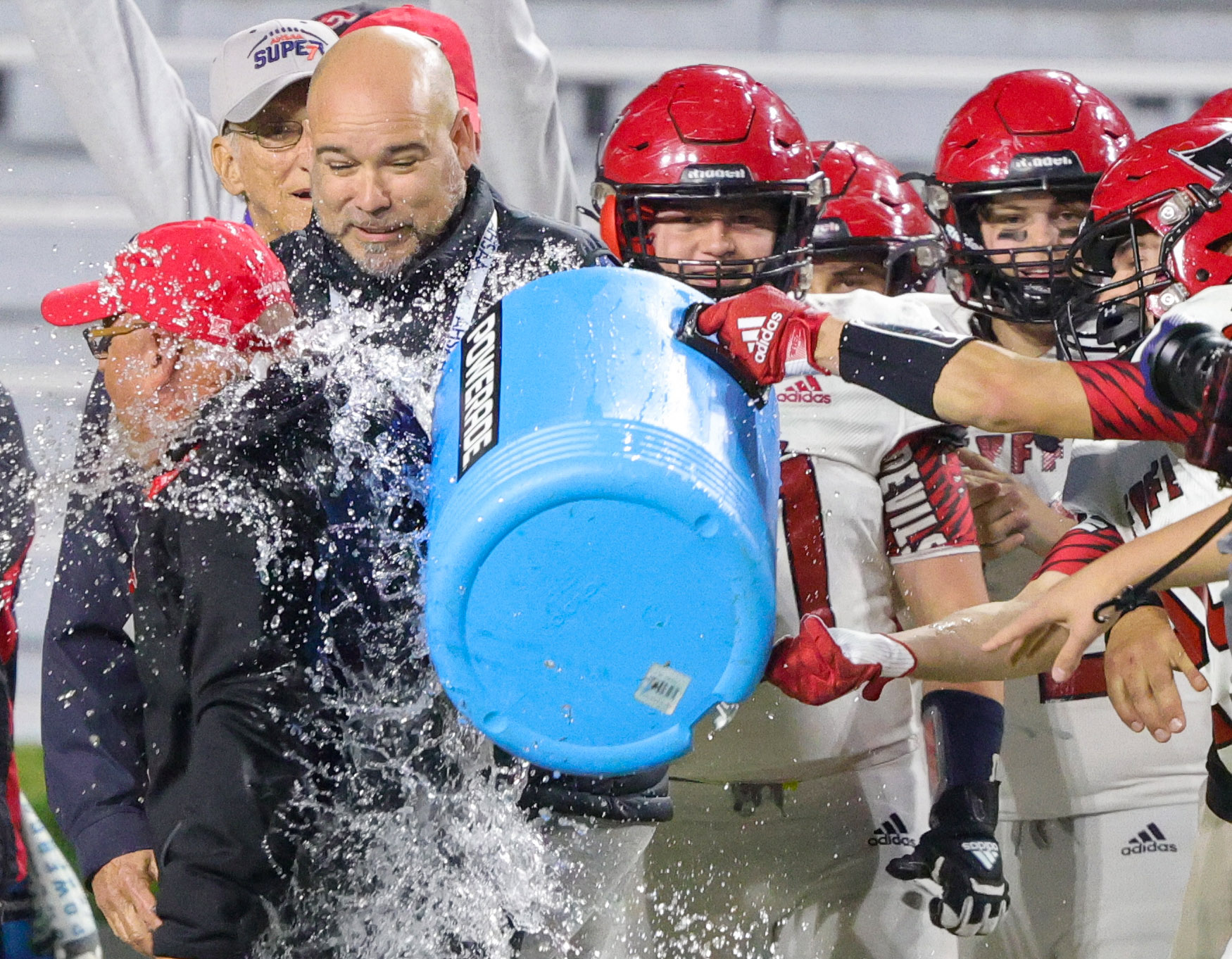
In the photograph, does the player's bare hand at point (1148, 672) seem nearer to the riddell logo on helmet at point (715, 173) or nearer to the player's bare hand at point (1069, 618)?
the player's bare hand at point (1069, 618)

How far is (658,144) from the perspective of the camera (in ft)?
7.91

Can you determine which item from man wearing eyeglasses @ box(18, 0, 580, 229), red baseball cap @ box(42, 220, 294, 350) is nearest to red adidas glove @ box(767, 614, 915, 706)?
red baseball cap @ box(42, 220, 294, 350)

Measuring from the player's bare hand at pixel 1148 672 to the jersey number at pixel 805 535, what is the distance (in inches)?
18.6

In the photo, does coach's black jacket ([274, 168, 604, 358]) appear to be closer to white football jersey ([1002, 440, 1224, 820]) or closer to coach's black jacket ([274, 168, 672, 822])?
coach's black jacket ([274, 168, 672, 822])

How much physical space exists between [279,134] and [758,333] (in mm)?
1402

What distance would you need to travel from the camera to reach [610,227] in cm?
247

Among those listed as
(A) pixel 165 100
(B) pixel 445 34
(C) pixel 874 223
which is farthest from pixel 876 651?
(A) pixel 165 100

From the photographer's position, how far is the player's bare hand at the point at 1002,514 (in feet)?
8.17

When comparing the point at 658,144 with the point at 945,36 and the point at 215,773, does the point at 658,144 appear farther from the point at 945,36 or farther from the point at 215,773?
the point at 945,36

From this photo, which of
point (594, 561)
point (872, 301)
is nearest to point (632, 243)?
point (872, 301)

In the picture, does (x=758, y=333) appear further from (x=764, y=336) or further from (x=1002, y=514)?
(x=1002, y=514)

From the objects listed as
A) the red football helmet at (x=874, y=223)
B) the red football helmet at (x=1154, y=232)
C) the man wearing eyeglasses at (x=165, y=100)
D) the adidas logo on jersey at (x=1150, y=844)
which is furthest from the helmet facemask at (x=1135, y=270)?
the man wearing eyeglasses at (x=165, y=100)

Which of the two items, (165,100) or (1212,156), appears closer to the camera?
(1212,156)

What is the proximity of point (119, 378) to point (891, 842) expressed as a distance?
1.35 meters
